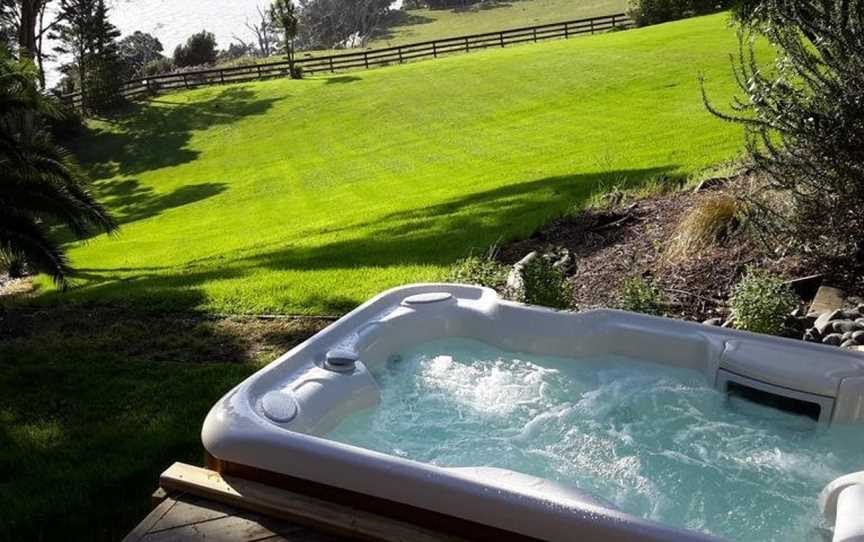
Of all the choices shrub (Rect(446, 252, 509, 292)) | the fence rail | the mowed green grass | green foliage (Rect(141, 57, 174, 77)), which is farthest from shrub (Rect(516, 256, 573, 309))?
green foliage (Rect(141, 57, 174, 77))

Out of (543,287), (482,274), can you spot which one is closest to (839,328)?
(543,287)

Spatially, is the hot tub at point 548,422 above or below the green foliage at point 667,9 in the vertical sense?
below

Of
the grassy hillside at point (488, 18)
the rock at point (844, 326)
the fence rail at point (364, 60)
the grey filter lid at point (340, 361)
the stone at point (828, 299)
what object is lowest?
the rock at point (844, 326)

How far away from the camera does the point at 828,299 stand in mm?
4359

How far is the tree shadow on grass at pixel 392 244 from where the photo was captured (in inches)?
250

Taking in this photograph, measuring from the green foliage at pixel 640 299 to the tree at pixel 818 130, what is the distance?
0.82 metres

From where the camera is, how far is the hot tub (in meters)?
2.55

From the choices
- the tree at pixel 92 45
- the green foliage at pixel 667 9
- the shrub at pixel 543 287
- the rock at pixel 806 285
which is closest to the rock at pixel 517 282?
the shrub at pixel 543 287

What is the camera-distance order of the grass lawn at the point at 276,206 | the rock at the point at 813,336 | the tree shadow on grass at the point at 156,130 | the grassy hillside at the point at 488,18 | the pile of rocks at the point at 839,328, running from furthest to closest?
the grassy hillside at the point at 488,18
the tree shadow on grass at the point at 156,130
the rock at the point at 813,336
the pile of rocks at the point at 839,328
the grass lawn at the point at 276,206

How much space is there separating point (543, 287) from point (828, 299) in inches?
63.6

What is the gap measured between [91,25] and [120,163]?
8.44 m

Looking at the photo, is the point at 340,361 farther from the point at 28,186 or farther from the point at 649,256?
the point at 28,186

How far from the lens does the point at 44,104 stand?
714 centimetres

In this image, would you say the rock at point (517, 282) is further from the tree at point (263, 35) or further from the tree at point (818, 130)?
the tree at point (263, 35)
